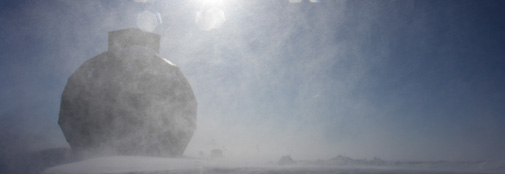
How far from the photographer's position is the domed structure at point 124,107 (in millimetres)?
8398

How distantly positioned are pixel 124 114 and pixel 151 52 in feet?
11.4

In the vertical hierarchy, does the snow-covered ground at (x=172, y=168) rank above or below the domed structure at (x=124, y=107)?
below

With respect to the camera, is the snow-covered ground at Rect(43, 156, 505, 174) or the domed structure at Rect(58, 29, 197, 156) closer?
the snow-covered ground at Rect(43, 156, 505, 174)

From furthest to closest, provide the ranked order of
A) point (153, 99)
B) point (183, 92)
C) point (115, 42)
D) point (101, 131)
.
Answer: point (115, 42), point (183, 92), point (153, 99), point (101, 131)

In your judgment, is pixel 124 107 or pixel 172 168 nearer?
pixel 172 168

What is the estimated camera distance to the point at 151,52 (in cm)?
1044

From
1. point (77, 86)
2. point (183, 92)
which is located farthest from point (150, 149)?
point (77, 86)

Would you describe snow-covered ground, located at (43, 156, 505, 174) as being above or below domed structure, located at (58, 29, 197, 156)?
below

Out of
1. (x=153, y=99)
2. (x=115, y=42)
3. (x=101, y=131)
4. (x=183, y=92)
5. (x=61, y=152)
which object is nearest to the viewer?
(x=61, y=152)

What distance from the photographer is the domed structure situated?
8398 millimetres

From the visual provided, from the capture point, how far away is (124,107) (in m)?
8.51

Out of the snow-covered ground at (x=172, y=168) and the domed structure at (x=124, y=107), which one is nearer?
the snow-covered ground at (x=172, y=168)

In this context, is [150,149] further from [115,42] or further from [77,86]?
[115,42]

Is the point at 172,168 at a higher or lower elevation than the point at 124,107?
lower
